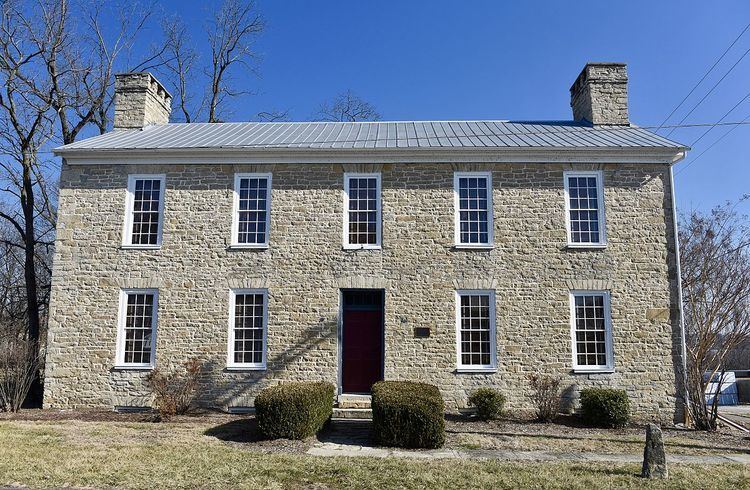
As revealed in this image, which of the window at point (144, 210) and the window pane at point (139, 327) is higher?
the window at point (144, 210)

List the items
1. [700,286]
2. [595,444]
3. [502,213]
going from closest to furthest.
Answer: [595,444] → [502,213] → [700,286]

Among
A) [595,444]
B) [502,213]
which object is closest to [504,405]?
[595,444]

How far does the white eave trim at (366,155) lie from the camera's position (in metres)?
14.9

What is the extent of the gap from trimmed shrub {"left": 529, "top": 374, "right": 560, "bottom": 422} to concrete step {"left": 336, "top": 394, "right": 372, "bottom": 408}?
4.08 meters

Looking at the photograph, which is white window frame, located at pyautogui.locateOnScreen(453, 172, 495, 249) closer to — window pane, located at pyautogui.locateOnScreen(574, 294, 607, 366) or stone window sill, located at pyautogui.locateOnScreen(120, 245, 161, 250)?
window pane, located at pyautogui.locateOnScreen(574, 294, 607, 366)

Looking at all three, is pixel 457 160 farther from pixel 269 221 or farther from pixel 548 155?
pixel 269 221

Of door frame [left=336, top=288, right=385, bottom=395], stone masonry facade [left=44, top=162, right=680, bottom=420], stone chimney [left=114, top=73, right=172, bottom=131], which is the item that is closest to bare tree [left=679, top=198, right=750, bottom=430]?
stone masonry facade [left=44, top=162, right=680, bottom=420]

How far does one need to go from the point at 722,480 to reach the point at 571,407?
542cm

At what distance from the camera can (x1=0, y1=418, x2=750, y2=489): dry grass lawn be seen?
8008mm

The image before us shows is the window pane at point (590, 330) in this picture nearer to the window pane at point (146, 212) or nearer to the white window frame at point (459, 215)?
the white window frame at point (459, 215)

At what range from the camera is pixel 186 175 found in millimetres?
15289

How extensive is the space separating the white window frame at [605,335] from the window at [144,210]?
11165 millimetres

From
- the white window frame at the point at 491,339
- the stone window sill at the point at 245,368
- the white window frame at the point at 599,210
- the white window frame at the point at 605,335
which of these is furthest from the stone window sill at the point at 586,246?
the stone window sill at the point at 245,368

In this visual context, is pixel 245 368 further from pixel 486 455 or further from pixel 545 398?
pixel 545 398
